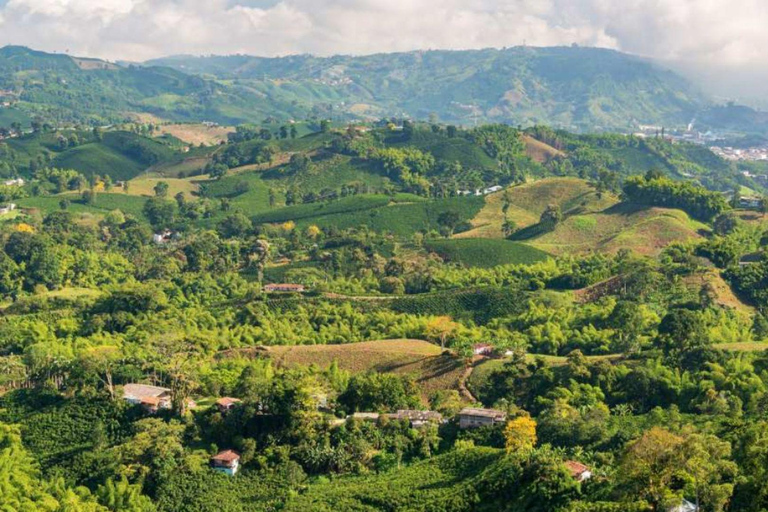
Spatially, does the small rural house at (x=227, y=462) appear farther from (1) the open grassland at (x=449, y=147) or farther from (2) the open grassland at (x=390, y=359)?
(1) the open grassland at (x=449, y=147)

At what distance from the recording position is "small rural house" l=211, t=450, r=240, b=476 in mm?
39250

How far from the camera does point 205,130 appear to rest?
182 metres

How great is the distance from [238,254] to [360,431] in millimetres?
42265

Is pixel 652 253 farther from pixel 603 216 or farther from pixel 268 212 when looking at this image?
pixel 268 212

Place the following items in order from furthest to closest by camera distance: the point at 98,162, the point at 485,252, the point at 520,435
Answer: the point at 98,162, the point at 485,252, the point at 520,435

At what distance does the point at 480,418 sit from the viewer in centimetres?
4134

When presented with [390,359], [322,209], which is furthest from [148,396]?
[322,209]

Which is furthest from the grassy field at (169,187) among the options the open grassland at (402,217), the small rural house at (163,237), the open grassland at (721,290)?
the open grassland at (721,290)

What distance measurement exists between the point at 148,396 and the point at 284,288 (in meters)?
25.8

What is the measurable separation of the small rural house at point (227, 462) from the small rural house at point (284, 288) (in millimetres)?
28038

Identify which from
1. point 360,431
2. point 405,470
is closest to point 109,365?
point 360,431

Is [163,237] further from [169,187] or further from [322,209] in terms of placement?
[169,187]

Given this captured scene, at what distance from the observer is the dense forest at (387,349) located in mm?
36344

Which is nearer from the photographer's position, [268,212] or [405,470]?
[405,470]
